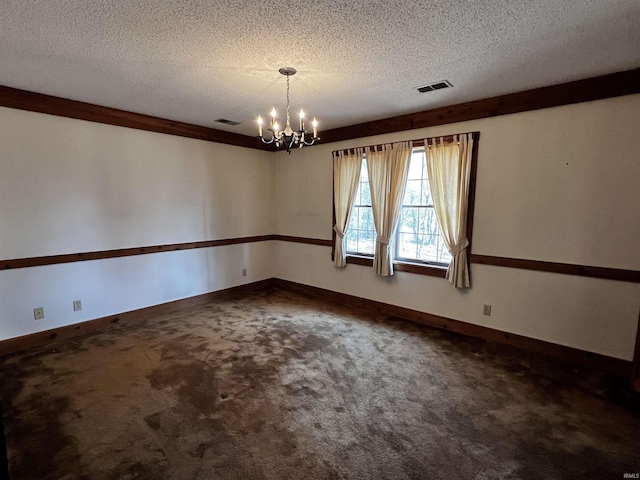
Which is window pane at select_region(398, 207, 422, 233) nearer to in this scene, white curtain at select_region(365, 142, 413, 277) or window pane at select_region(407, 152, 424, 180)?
white curtain at select_region(365, 142, 413, 277)

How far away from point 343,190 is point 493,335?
2590 mm

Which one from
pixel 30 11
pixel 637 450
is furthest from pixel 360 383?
pixel 30 11

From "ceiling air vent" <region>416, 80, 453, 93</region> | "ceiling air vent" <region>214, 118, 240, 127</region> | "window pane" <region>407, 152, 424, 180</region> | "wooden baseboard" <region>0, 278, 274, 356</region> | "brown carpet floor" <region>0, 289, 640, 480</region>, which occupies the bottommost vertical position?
"brown carpet floor" <region>0, 289, 640, 480</region>

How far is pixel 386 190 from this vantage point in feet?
13.6

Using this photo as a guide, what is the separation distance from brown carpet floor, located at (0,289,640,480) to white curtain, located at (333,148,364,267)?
1.50m

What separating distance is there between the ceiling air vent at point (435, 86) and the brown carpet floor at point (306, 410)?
257cm

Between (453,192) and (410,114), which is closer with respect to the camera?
(453,192)

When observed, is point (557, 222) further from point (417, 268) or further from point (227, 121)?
point (227, 121)

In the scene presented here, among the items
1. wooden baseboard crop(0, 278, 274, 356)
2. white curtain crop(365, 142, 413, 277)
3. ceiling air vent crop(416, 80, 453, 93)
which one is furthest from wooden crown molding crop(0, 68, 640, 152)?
wooden baseboard crop(0, 278, 274, 356)

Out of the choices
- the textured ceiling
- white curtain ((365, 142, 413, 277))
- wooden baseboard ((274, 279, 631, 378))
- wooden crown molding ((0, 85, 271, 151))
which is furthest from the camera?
white curtain ((365, 142, 413, 277))

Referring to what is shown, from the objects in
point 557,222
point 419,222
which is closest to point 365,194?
point 419,222

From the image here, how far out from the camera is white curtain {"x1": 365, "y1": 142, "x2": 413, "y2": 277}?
4.01 m

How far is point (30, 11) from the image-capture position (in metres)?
1.88

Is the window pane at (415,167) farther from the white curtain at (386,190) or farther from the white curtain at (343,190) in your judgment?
the white curtain at (343,190)
